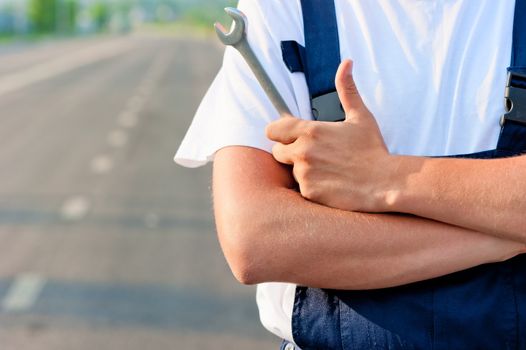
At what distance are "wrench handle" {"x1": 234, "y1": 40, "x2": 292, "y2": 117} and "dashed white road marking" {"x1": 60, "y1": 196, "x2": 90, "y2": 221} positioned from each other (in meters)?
6.96

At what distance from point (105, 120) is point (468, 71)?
1626 centimetres

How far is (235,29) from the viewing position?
1.50m

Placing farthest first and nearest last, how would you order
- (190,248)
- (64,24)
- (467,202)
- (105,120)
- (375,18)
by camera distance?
(64,24)
(105,120)
(190,248)
(375,18)
(467,202)

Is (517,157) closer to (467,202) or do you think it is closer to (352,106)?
(467,202)

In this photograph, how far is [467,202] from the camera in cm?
164

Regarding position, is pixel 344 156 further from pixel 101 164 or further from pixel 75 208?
pixel 101 164

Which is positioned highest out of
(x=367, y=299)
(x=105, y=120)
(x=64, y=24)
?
(x=367, y=299)

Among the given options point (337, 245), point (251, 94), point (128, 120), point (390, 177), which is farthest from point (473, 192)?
point (128, 120)

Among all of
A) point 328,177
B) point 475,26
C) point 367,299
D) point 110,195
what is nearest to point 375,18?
point 475,26

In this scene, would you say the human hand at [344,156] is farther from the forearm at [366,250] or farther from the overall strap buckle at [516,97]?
the overall strap buckle at [516,97]

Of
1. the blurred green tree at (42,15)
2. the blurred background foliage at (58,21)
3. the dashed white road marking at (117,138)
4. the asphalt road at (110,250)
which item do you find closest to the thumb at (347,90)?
the asphalt road at (110,250)

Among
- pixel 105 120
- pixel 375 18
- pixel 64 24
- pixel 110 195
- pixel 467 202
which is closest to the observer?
pixel 467 202

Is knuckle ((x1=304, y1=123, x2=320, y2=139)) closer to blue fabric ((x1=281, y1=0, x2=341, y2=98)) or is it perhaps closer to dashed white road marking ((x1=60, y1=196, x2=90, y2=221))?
blue fabric ((x1=281, y1=0, x2=341, y2=98))

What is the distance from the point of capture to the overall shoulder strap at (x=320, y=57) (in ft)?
5.59
